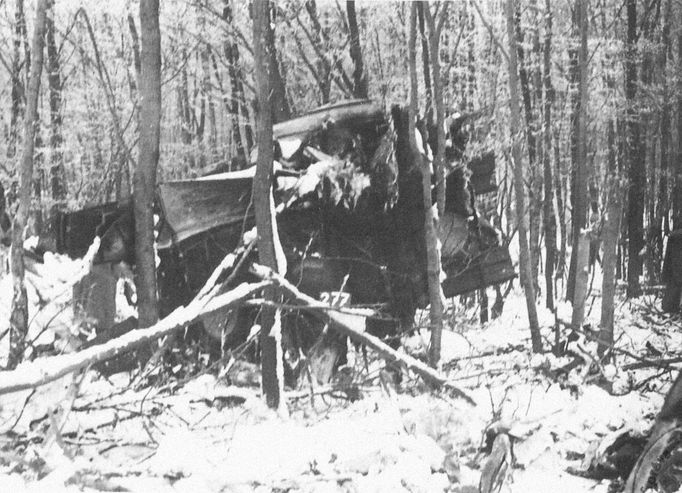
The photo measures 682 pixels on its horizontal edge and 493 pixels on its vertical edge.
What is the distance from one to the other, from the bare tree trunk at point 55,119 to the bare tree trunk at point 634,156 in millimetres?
13356

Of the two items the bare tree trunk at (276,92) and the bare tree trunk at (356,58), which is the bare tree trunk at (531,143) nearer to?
the bare tree trunk at (356,58)

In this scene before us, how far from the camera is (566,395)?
445 centimetres

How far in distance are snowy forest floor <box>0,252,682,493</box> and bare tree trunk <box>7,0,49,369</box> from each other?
4.56ft

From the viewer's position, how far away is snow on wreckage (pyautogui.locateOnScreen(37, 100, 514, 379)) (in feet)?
22.8

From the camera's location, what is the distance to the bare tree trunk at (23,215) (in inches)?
241

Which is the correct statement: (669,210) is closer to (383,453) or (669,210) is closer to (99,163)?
(383,453)

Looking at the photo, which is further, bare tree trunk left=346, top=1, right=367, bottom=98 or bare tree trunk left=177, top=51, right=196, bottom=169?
bare tree trunk left=177, top=51, right=196, bottom=169

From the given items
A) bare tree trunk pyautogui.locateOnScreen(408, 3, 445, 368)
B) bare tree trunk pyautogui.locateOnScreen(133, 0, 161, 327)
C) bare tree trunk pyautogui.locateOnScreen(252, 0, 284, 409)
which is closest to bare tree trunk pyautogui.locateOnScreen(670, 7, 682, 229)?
bare tree trunk pyautogui.locateOnScreen(408, 3, 445, 368)

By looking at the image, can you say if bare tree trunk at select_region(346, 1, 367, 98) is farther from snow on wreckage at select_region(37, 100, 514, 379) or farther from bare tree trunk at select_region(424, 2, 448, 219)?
snow on wreckage at select_region(37, 100, 514, 379)

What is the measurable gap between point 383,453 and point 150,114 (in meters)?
4.25

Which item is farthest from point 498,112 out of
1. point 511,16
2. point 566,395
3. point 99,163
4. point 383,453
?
point 383,453

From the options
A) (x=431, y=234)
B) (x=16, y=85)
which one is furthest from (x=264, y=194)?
(x=16, y=85)

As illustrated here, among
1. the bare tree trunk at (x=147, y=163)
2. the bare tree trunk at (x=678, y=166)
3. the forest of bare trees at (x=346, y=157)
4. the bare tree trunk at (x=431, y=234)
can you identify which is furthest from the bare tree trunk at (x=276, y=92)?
the bare tree trunk at (x=678, y=166)

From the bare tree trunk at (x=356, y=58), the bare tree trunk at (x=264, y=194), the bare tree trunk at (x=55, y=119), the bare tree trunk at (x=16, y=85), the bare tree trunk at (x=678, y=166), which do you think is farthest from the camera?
the bare tree trunk at (x=55, y=119)
